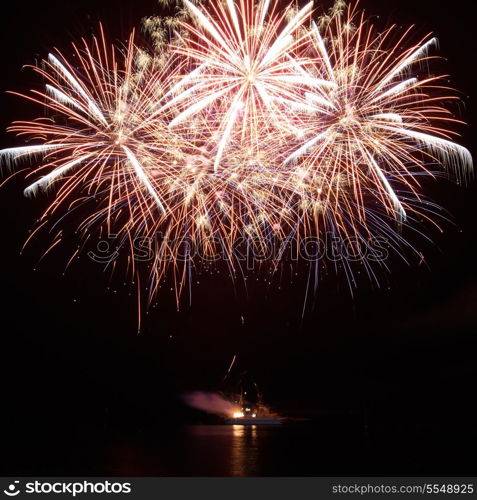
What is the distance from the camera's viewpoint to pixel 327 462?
32.3m

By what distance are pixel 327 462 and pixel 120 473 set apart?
37.7 ft

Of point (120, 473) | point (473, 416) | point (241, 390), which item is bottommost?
point (120, 473)

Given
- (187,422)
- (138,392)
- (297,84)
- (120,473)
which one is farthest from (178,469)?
(187,422)

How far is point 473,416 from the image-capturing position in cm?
7769

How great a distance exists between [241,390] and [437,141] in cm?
11333

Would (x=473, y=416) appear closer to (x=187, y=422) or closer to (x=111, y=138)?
(x=187, y=422)
